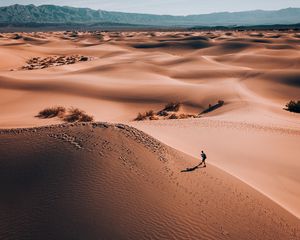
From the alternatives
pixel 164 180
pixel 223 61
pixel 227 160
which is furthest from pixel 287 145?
pixel 223 61

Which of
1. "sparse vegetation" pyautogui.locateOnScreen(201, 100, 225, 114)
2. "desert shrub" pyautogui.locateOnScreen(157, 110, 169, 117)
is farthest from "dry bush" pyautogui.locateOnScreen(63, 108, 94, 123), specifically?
"sparse vegetation" pyautogui.locateOnScreen(201, 100, 225, 114)

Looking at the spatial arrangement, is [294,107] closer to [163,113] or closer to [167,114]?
[167,114]

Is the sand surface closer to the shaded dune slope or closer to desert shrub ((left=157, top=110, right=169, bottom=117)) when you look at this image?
the shaded dune slope

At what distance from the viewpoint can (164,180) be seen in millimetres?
8930

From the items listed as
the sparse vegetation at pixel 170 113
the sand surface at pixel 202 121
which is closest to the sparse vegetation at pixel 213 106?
the sparse vegetation at pixel 170 113

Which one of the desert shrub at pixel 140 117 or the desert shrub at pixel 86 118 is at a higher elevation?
the desert shrub at pixel 86 118

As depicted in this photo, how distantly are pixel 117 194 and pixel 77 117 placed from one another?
34.5ft

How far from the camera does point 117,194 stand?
27.1ft

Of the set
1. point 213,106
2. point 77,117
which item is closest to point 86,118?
point 77,117

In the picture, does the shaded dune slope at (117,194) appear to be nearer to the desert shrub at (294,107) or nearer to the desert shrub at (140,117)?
the desert shrub at (140,117)

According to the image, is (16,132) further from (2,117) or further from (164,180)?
(2,117)

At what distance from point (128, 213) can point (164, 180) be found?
1.54 meters

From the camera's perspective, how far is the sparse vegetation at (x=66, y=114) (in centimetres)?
1791

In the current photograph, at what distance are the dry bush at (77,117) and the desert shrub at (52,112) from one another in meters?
0.41
